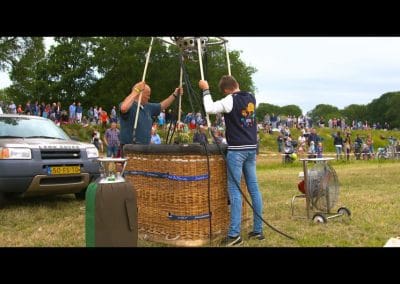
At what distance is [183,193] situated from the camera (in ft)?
17.9

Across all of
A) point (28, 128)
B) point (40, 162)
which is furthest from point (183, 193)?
point (28, 128)

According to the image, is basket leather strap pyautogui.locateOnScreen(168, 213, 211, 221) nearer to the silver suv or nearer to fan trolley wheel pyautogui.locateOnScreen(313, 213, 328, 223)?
fan trolley wheel pyautogui.locateOnScreen(313, 213, 328, 223)

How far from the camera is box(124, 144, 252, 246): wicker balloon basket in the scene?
546cm

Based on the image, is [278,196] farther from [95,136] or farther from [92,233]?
[95,136]

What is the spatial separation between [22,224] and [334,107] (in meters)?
138

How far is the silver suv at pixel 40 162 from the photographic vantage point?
24.6ft

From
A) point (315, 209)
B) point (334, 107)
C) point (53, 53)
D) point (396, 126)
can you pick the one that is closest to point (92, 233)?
point (315, 209)


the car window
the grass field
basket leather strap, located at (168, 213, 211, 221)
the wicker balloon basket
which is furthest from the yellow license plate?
basket leather strap, located at (168, 213, 211, 221)

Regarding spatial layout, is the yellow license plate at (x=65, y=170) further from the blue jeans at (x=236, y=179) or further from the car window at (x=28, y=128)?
the blue jeans at (x=236, y=179)

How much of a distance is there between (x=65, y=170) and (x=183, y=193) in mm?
3260

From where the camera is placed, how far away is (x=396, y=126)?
302ft

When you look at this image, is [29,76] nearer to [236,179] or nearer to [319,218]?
[319,218]

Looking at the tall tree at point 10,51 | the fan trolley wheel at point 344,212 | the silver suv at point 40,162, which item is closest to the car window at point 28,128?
the silver suv at point 40,162

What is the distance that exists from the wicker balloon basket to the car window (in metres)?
3.58
